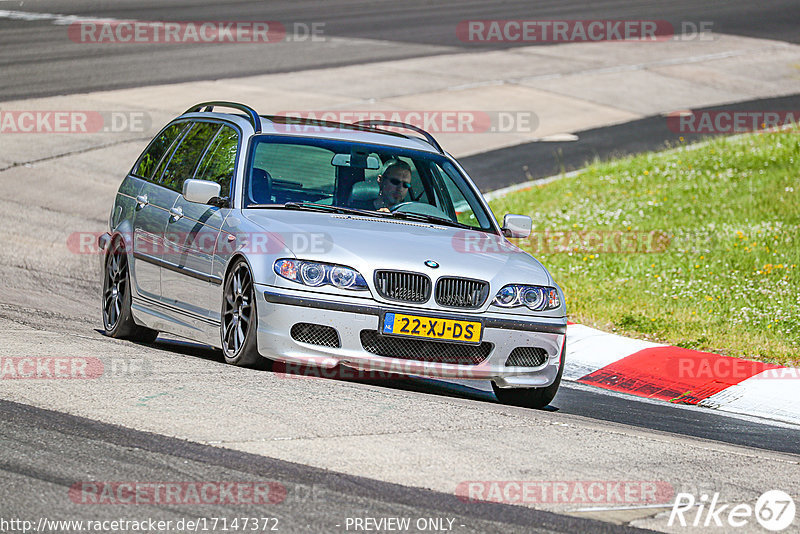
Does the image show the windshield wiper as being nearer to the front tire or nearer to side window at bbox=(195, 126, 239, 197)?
side window at bbox=(195, 126, 239, 197)

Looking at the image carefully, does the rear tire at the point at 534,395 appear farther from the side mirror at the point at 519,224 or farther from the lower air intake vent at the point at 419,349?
the side mirror at the point at 519,224

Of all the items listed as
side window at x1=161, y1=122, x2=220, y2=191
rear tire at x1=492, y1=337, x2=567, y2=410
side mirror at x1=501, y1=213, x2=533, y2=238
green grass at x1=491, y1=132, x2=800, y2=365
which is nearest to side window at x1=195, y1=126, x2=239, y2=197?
side window at x1=161, y1=122, x2=220, y2=191

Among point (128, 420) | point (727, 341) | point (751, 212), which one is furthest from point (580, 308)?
point (128, 420)

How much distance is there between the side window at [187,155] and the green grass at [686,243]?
13.2 ft

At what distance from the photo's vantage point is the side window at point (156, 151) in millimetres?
9766

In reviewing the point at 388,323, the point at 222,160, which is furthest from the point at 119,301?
the point at 388,323

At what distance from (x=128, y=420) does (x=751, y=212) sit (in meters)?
10.8

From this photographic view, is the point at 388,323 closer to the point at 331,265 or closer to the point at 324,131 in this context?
the point at 331,265

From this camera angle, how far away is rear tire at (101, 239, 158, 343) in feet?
30.8

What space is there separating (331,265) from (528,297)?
1270mm

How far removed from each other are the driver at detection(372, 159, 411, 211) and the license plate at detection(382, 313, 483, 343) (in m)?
1.43

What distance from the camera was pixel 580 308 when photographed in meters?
11.8

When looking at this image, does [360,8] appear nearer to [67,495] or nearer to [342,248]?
[342,248]

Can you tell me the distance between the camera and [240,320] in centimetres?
776
